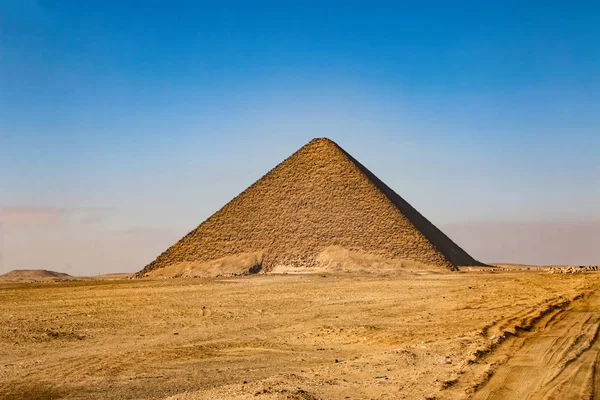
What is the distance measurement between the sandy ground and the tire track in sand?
3 centimetres

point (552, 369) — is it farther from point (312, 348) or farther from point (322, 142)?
point (322, 142)

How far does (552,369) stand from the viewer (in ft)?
31.6

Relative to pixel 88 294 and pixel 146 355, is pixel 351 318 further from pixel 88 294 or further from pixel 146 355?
pixel 88 294

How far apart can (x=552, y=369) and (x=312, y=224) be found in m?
55.1

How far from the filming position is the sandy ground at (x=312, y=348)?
913 cm

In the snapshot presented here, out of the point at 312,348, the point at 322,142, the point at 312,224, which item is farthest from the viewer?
the point at 322,142

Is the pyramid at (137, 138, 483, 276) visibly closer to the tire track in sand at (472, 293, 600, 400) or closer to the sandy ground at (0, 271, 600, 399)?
the sandy ground at (0, 271, 600, 399)

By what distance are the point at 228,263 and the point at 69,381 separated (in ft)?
166

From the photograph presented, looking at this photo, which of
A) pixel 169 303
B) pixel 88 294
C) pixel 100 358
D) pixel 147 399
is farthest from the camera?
pixel 88 294

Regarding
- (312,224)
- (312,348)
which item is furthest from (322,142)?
(312,348)

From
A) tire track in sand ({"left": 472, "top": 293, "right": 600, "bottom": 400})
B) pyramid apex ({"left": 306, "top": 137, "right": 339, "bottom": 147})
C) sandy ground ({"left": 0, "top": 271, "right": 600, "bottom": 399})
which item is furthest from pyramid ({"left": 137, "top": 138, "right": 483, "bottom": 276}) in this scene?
tire track in sand ({"left": 472, "top": 293, "right": 600, "bottom": 400})

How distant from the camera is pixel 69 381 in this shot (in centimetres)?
1131

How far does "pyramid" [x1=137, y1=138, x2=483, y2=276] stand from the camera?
61406 millimetres

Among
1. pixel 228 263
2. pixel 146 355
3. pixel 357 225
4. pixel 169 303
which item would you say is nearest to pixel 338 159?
pixel 357 225
